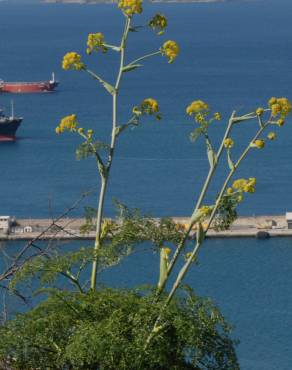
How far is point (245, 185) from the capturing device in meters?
5.41

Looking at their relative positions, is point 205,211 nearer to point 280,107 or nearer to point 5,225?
point 280,107

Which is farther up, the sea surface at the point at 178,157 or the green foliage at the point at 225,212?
the sea surface at the point at 178,157

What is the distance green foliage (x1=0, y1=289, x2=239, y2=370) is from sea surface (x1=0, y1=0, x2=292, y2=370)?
5.68 ft

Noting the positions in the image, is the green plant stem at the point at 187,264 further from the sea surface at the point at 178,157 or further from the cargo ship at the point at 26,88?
the cargo ship at the point at 26,88

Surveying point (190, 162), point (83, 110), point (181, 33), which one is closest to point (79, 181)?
point (190, 162)

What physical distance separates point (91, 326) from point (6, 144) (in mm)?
45082

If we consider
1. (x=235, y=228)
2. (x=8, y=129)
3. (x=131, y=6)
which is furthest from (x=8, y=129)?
(x=131, y=6)

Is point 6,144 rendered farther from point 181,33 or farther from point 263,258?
point 181,33

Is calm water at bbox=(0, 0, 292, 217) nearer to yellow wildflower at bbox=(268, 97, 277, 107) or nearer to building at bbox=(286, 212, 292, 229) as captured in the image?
yellow wildflower at bbox=(268, 97, 277, 107)

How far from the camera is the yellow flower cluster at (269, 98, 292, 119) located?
17.6 feet

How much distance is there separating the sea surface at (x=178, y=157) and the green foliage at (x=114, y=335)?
5.68 feet

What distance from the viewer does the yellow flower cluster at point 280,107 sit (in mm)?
5355

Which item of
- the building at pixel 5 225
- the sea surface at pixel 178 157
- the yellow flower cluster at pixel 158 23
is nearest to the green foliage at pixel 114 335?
the yellow flower cluster at pixel 158 23

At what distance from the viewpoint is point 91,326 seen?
5492mm
